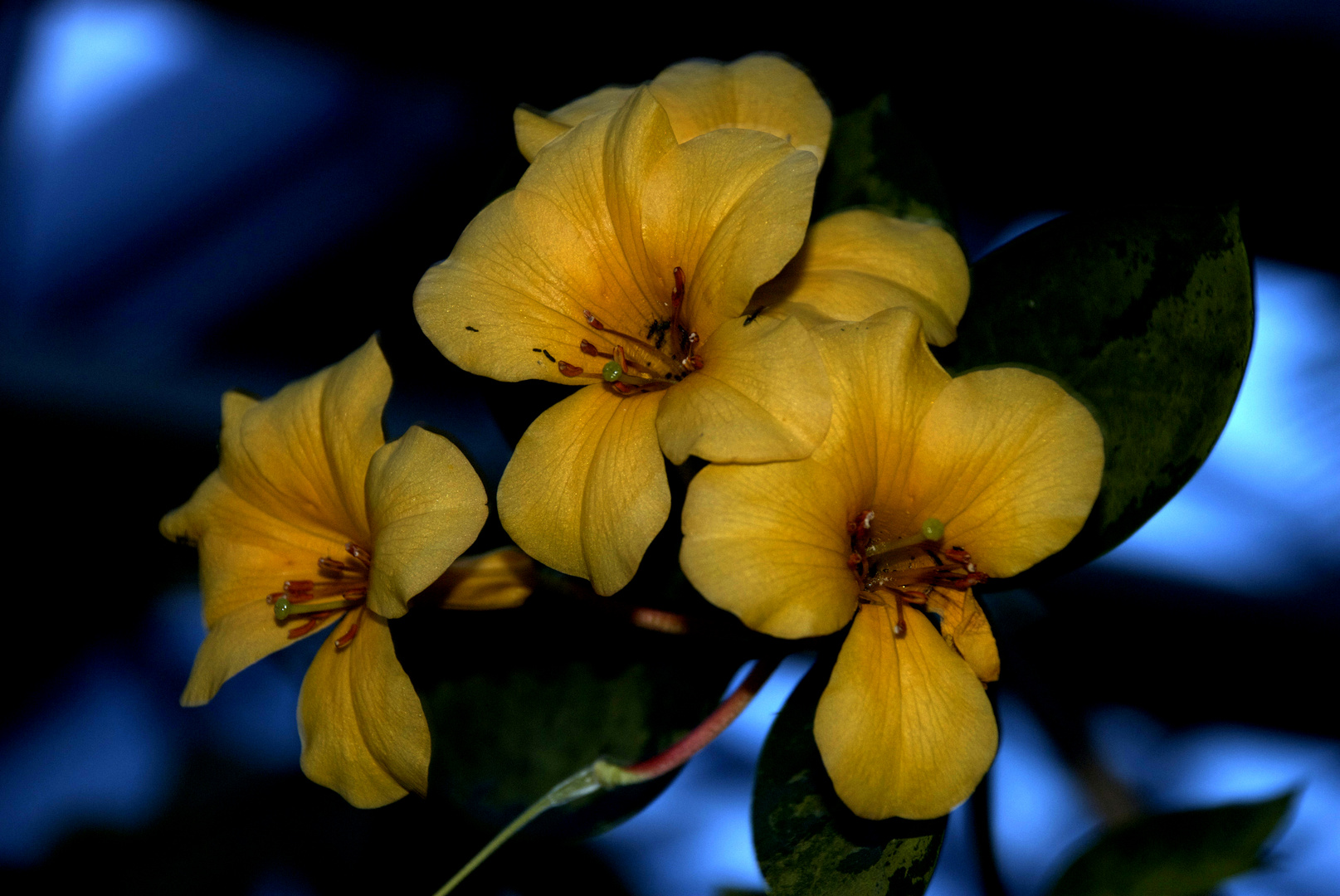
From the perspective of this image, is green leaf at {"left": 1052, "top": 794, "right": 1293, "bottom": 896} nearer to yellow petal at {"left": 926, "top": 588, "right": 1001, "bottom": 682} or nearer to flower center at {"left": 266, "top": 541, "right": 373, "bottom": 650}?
→ yellow petal at {"left": 926, "top": 588, "right": 1001, "bottom": 682}

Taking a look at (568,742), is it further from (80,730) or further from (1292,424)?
(80,730)

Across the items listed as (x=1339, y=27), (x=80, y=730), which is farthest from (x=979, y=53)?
(x=80, y=730)

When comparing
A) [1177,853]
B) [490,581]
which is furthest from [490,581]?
[1177,853]

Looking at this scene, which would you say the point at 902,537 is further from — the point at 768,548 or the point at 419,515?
the point at 419,515

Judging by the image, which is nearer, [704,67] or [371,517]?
[371,517]

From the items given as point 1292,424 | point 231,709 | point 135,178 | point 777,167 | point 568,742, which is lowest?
→ point 231,709

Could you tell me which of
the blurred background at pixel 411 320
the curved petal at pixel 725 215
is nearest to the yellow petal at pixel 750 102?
the curved petal at pixel 725 215

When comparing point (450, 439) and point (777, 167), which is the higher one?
point (777, 167)

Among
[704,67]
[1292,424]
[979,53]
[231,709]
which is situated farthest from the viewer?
[231,709]
